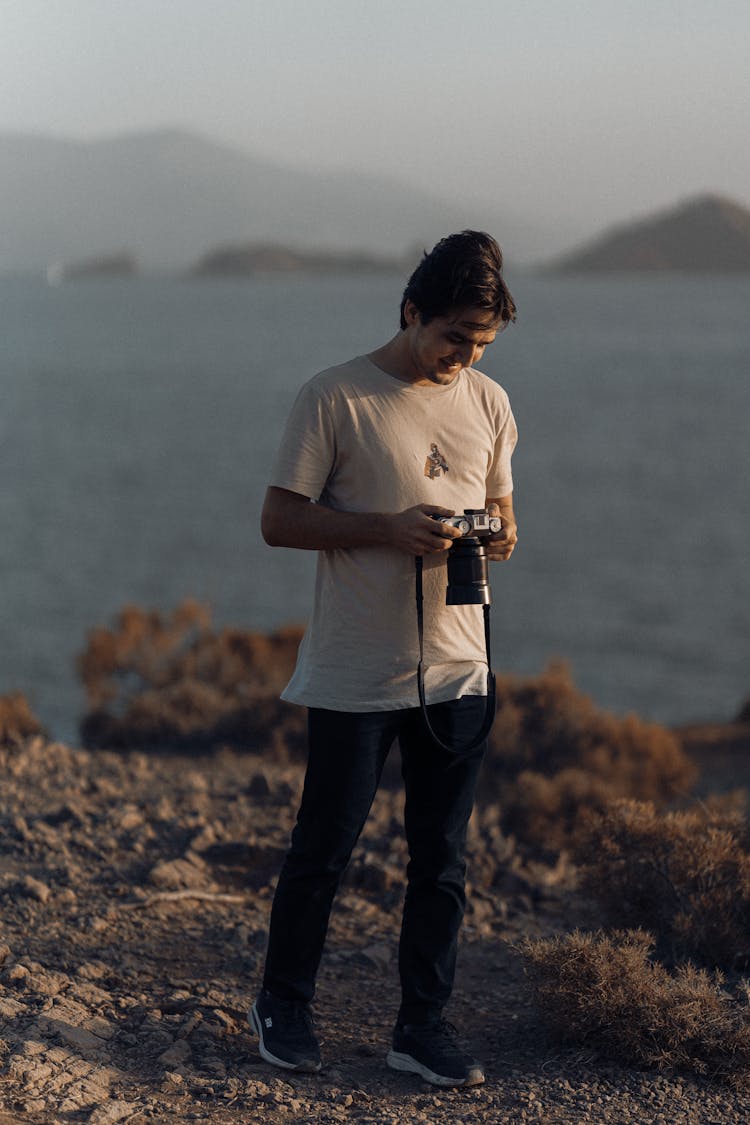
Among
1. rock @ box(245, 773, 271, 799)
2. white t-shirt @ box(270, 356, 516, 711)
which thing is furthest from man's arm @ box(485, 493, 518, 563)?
rock @ box(245, 773, 271, 799)

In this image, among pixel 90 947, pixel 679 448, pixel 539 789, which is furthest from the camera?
pixel 679 448

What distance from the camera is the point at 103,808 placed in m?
5.86

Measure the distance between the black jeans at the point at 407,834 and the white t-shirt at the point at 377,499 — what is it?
0.08m

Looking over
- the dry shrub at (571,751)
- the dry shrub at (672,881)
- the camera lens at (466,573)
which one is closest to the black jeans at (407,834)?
the camera lens at (466,573)

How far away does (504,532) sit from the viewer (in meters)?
3.39

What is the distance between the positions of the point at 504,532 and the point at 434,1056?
4.37 ft

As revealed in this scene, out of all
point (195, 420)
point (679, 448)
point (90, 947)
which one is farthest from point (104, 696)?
point (195, 420)

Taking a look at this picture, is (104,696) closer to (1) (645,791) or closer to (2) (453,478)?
(1) (645,791)

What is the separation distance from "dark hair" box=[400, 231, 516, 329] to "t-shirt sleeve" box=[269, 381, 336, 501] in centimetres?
32

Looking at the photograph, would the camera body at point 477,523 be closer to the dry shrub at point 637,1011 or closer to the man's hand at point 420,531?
the man's hand at point 420,531

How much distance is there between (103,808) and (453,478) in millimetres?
3115

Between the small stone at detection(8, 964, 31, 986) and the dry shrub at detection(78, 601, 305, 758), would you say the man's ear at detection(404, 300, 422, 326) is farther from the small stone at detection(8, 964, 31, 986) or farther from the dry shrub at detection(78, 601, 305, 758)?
the dry shrub at detection(78, 601, 305, 758)

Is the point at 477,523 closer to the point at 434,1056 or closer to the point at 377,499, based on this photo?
the point at 377,499

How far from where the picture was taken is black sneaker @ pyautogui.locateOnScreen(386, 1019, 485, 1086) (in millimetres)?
3473
